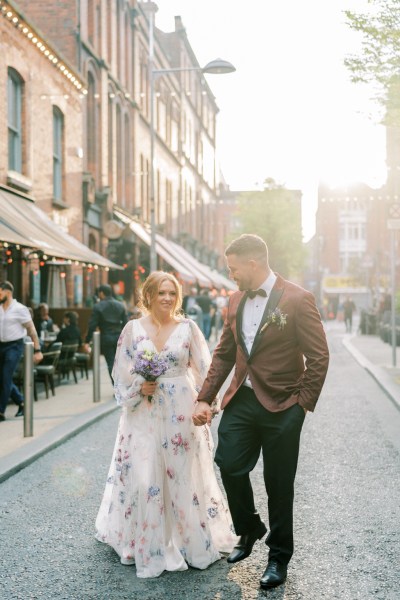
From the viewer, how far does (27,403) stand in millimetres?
9273

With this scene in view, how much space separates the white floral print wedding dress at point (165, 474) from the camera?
192 inches

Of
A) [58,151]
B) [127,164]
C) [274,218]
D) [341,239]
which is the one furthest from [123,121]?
[341,239]

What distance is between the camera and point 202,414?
4824 mm

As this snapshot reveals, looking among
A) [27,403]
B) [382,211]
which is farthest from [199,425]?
[382,211]

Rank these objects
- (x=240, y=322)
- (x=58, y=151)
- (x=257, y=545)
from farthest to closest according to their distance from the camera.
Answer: (x=58, y=151) → (x=257, y=545) → (x=240, y=322)

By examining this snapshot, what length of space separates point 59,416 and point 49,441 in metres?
2.19

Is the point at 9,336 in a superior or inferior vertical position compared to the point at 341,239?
inferior

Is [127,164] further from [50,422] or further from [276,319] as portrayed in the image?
[276,319]

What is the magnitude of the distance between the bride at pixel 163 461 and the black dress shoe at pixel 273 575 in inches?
17.9

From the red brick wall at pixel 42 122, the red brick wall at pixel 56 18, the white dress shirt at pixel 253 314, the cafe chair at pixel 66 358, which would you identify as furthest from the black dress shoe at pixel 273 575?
the red brick wall at pixel 56 18

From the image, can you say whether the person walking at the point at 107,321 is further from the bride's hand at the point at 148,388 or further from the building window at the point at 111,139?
the building window at the point at 111,139

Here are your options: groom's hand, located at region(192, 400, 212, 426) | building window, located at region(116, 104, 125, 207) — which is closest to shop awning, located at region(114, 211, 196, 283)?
building window, located at region(116, 104, 125, 207)

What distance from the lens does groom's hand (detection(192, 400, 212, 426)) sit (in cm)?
481

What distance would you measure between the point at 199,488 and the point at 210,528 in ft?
0.87
